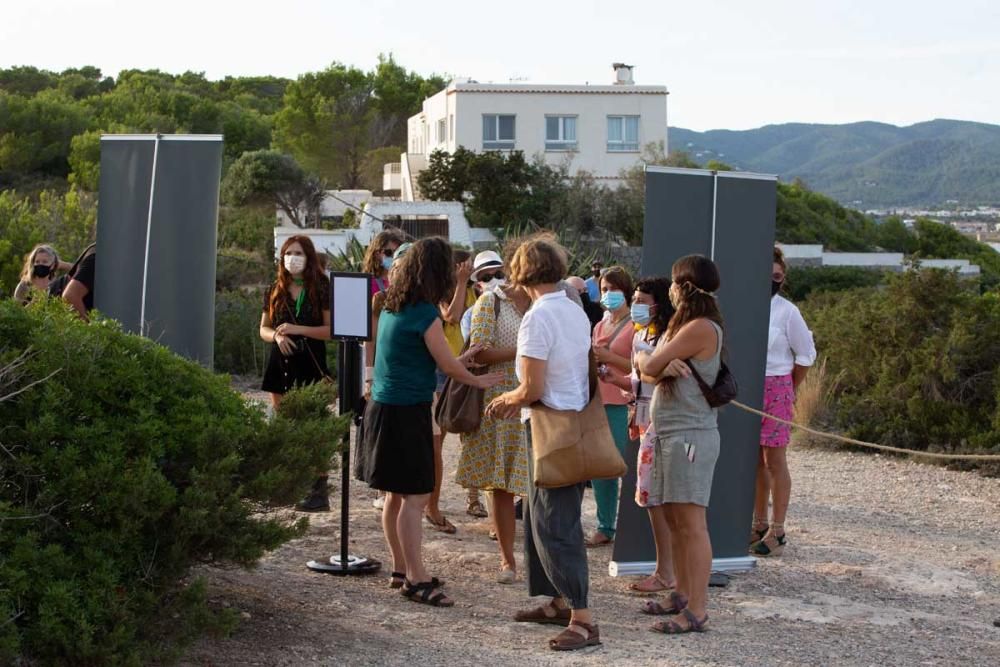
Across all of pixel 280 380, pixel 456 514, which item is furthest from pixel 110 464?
pixel 456 514

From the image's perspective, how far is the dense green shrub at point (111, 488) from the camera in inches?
179

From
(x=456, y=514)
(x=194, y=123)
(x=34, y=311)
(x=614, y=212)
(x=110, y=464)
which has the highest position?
(x=194, y=123)

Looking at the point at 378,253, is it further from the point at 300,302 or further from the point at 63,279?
the point at 63,279

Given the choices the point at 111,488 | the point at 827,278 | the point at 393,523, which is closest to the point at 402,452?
the point at 393,523

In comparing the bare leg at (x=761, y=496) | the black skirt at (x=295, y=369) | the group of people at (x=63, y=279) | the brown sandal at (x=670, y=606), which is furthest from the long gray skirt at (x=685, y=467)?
the group of people at (x=63, y=279)

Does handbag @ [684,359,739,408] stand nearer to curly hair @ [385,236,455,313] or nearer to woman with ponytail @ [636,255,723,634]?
woman with ponytail @ [636,255,723,634]

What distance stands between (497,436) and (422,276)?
1135 mm

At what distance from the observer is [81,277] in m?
7.87

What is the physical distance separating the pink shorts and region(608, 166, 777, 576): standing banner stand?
0.30 metres

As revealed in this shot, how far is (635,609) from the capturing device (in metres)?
6.45

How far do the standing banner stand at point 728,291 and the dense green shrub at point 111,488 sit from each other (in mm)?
2284

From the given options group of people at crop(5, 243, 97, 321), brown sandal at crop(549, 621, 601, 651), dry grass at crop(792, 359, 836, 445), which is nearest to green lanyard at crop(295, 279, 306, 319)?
group of people at crop(5, 243, 97, 321)

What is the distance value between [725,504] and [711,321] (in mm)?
1610

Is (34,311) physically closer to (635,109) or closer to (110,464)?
(110,464)
